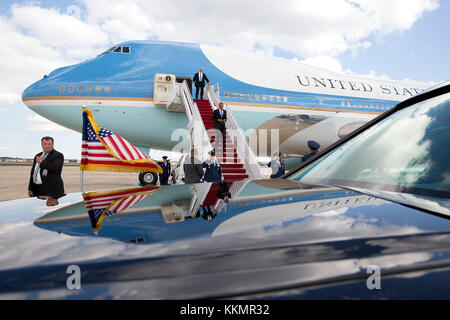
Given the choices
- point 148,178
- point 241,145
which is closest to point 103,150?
point 148,178

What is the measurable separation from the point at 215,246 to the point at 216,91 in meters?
9.49

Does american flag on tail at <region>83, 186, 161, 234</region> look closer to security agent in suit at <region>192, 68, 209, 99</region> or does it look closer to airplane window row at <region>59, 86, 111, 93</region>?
airplane window row at <region>59, 86, 111, 93</region>

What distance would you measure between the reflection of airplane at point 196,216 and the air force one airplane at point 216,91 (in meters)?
8.74

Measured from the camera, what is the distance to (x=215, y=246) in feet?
2.10

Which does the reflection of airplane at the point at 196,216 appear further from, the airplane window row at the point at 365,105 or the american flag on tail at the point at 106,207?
the airplane window row at the point at 365,105

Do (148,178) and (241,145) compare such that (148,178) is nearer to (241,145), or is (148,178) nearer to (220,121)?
(220,121)

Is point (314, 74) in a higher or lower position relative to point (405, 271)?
higher

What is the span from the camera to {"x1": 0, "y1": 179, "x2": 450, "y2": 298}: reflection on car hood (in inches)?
21.5

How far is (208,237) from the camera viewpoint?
0.70 m
